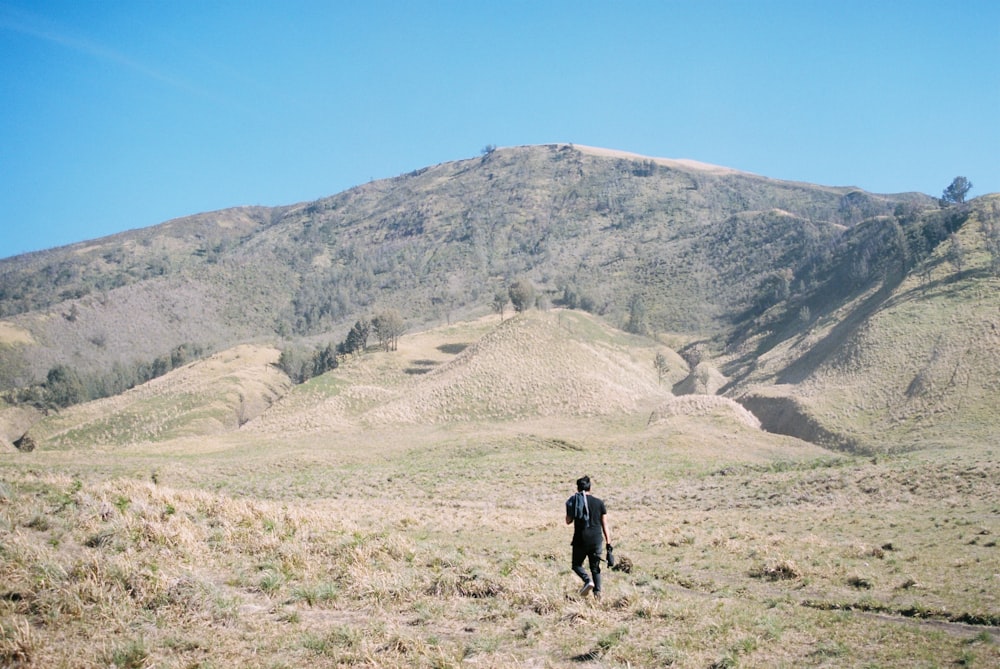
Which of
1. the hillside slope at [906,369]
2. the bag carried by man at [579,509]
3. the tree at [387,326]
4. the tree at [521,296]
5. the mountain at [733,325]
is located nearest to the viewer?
the bag carried by man at [579,509]

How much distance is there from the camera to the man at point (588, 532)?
1116cm

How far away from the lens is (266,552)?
1312 centimetres

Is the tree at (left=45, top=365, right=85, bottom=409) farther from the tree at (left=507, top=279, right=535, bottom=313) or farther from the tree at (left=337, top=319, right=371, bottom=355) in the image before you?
the tree at (left=507, top=279, right=535, bottom=313)

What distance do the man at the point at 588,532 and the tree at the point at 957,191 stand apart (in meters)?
140

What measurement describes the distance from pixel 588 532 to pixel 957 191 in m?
143

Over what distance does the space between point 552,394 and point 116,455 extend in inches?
1544

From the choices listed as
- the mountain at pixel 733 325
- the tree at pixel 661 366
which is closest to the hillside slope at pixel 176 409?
the mountain at pixel 733 325

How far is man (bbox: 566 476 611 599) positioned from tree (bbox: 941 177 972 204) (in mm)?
139662

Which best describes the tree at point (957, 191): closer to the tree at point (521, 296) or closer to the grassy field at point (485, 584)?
the tree at point (521, 296)

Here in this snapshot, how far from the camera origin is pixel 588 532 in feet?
36.5

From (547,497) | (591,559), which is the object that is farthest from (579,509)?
(547,497)

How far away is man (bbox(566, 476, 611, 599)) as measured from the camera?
36.6ft

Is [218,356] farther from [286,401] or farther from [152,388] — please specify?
[286,401]

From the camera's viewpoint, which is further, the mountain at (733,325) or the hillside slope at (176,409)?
the hillside slope at (176,409)
